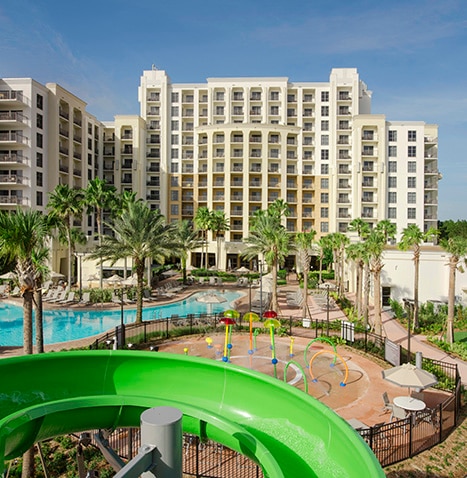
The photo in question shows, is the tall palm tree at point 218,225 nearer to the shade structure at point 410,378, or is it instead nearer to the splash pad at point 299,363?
the splash pad at point 299,363

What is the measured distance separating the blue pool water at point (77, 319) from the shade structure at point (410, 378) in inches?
799

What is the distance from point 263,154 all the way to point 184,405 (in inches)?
2466

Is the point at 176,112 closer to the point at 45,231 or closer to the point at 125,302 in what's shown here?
the point at 125,302

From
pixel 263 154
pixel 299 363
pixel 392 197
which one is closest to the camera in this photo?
pixel 299 363

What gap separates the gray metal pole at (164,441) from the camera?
4.74 m

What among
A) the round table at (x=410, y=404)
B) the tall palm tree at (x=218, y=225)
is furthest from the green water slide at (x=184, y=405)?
the tall palm tree at (x=218, y=225)

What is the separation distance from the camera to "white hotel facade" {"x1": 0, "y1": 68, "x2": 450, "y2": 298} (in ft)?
213

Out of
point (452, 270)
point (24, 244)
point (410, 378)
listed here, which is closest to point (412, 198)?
point (452, 270)

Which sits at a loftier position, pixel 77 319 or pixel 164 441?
pixel 164 441

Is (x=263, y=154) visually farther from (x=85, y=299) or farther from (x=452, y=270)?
(x=452, y=270)

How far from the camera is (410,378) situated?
1477cm

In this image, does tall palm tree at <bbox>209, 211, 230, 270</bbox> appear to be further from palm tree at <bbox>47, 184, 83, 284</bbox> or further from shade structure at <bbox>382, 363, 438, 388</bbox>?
shade structure at <bbox>382, 363, 438, 388</bbox>

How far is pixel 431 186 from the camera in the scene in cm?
6694

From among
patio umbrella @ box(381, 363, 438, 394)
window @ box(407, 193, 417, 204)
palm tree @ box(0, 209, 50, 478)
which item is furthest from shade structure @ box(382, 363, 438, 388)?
window @ box(407, 193, 417, 204)
